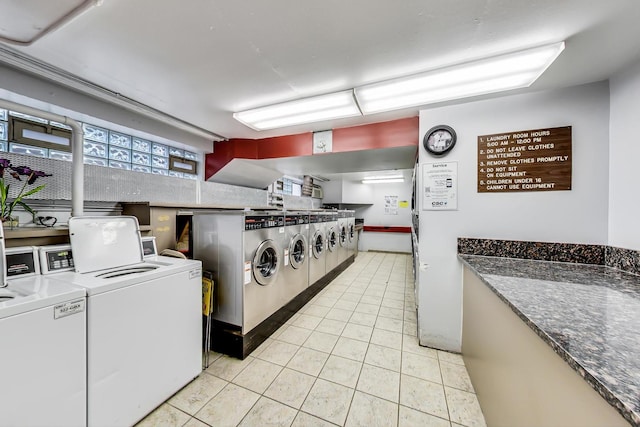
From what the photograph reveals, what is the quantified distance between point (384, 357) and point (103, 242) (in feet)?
8.38

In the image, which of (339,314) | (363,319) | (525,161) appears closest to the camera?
(525,161)

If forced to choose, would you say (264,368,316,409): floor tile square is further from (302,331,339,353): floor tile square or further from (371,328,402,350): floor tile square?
(371,328,402,350): floor tile square

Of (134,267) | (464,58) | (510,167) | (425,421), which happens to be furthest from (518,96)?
(134,267)

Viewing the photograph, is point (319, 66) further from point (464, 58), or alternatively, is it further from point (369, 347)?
point (369, 347)

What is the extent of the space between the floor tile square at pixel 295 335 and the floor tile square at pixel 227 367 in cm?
42

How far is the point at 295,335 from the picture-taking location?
8.25ft

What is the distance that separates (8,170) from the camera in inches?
72.8

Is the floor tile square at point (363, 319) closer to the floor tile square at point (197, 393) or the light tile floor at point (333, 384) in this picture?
the light tile floor at point (333, 384)

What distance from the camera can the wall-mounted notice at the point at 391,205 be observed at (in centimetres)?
719

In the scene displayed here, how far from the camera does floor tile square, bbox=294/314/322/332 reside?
8.91 feet

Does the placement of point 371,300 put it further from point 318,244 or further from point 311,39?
point 311,39

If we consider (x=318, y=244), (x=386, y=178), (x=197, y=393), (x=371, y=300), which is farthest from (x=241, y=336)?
(x=386, y=178)

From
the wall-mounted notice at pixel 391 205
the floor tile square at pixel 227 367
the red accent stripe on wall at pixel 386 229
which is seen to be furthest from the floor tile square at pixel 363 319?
the wall-mounted notice at pixel 391 205

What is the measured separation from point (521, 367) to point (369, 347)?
1467 mm
